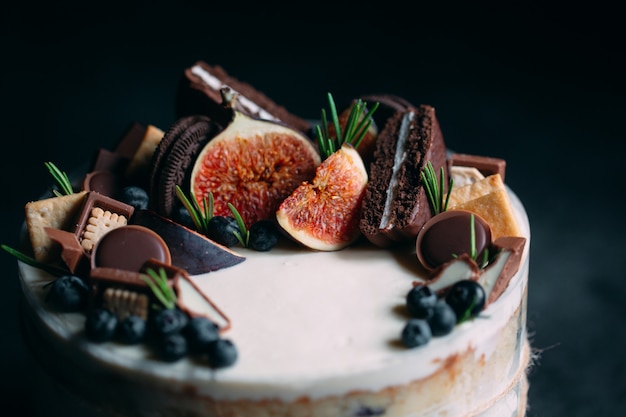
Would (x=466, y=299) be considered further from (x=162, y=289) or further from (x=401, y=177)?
(x=162, y=289)

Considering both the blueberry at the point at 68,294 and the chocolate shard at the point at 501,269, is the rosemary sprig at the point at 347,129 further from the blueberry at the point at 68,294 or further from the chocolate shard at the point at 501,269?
the blueberry at the point at 68,294

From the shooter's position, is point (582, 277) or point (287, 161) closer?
point (287, 161)

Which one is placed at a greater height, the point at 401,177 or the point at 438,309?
the point at 401,177

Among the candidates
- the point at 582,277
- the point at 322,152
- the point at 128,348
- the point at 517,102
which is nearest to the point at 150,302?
the point at 128,348

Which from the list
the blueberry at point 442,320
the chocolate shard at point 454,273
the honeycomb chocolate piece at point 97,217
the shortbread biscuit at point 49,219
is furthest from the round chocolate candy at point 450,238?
the shortbread biscuit at point 49,219

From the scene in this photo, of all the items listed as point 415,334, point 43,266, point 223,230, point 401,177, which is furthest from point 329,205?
point 43,266

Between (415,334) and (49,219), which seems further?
(49,219)

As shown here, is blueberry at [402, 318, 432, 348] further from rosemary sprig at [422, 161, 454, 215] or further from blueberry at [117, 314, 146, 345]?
blueberry at [117, 314, 146, 345]

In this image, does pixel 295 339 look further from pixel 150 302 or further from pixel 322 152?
pixel 322 152
